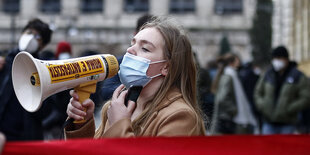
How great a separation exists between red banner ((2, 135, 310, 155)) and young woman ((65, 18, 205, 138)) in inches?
10.8

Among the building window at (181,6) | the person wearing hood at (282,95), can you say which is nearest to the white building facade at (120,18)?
the building window at (181,6)

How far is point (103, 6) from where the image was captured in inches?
1670

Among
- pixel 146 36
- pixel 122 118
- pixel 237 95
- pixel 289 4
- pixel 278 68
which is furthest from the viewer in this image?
pixel 289 4

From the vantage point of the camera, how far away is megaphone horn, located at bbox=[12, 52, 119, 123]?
7.22ft

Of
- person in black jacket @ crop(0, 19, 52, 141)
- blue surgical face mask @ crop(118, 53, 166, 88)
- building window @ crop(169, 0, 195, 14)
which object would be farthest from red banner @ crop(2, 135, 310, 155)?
building window @ crop(169, 0, 195, 14)

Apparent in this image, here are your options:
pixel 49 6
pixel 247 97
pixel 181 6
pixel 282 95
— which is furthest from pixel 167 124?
pixel 49 6

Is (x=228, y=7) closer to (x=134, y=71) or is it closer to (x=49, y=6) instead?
(x=49, y=6)

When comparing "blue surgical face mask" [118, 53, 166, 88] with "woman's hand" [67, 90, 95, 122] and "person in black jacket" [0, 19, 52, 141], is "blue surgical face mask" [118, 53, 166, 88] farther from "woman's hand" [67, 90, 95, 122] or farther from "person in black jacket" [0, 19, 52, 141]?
"person in black jacket" [0, 19, 52, 141]

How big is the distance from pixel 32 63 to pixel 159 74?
24.8 inches

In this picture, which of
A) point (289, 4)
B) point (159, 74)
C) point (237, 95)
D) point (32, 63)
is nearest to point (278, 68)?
point (237, 95)

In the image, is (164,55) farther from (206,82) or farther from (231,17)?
(231,17)

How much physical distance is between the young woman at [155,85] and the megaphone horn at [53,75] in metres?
0.09

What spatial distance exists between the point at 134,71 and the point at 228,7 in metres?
40.4

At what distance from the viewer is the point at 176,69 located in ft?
8.30
